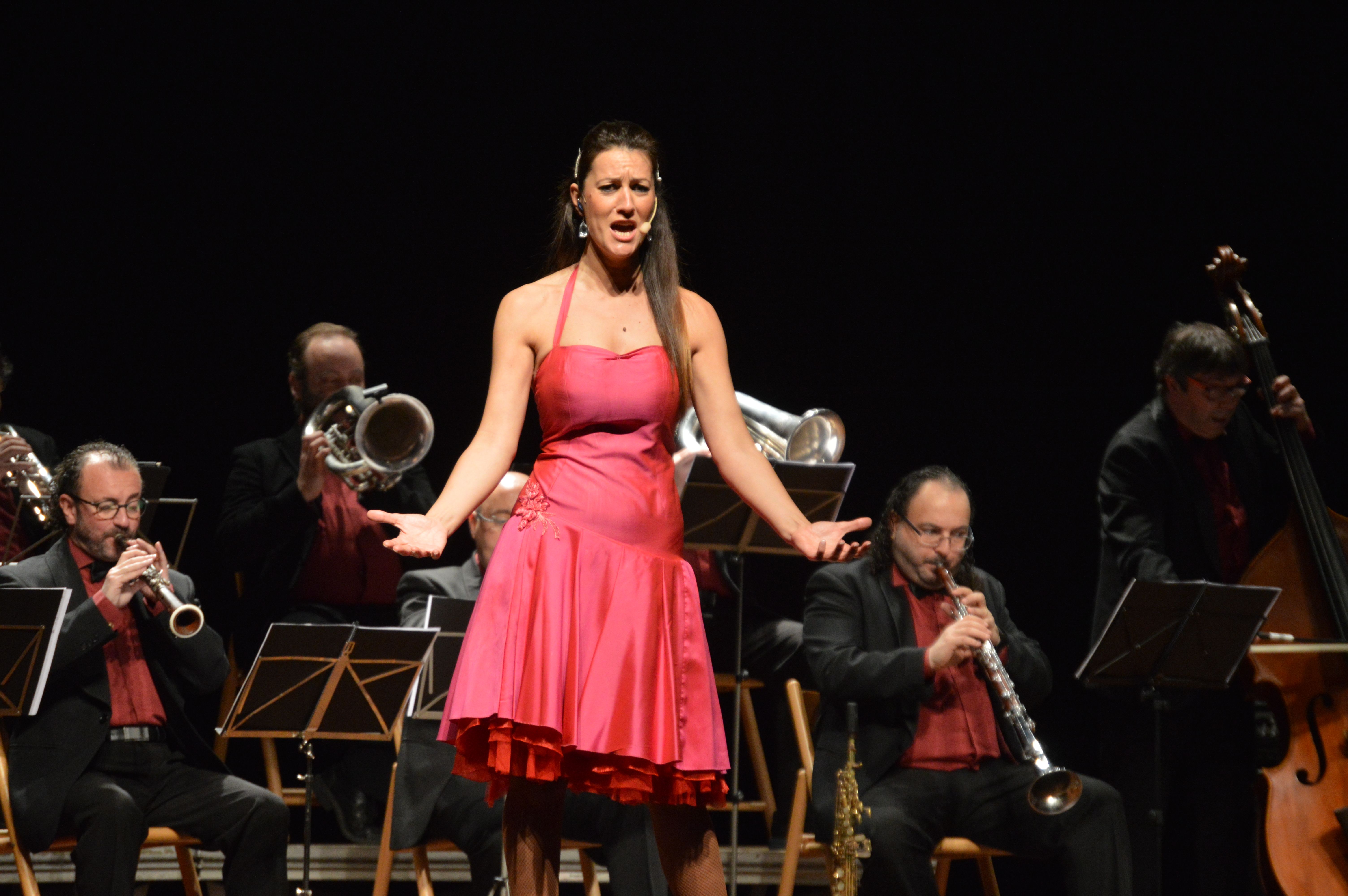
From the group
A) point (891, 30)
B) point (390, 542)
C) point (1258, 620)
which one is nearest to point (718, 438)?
point (390, 542)

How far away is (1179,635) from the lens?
3.55m

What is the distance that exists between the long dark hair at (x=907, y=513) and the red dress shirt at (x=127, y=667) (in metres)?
2.00

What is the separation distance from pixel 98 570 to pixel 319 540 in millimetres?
880

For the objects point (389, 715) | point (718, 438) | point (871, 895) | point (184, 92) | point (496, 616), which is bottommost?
point (871, 895)

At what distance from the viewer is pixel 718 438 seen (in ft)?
7.55

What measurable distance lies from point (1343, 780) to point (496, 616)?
238cm

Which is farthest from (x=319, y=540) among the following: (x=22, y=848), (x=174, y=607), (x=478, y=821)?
(x=22, y=848)

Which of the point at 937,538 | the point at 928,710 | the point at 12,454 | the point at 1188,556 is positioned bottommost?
the point at 928,710

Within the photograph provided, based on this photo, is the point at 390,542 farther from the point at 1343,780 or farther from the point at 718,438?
the point at 1343,780

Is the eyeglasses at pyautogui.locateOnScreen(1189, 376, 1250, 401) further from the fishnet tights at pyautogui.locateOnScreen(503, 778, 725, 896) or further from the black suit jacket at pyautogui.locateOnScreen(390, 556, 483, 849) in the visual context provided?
the fishnet tights at pyautogui.locateOnScreen(503, 778, 725, 896)

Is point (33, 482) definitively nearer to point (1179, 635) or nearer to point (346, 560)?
point (346, 560)

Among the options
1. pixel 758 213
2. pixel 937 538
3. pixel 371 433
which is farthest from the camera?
pixel 758 213

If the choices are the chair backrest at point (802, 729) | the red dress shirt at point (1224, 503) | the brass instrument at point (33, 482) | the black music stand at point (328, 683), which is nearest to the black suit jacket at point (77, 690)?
the black music stand at point (328, 683)

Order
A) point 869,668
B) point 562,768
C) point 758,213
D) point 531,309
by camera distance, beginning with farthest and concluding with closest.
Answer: point 758,213
point 869,668
point 531,309
point 562,768
